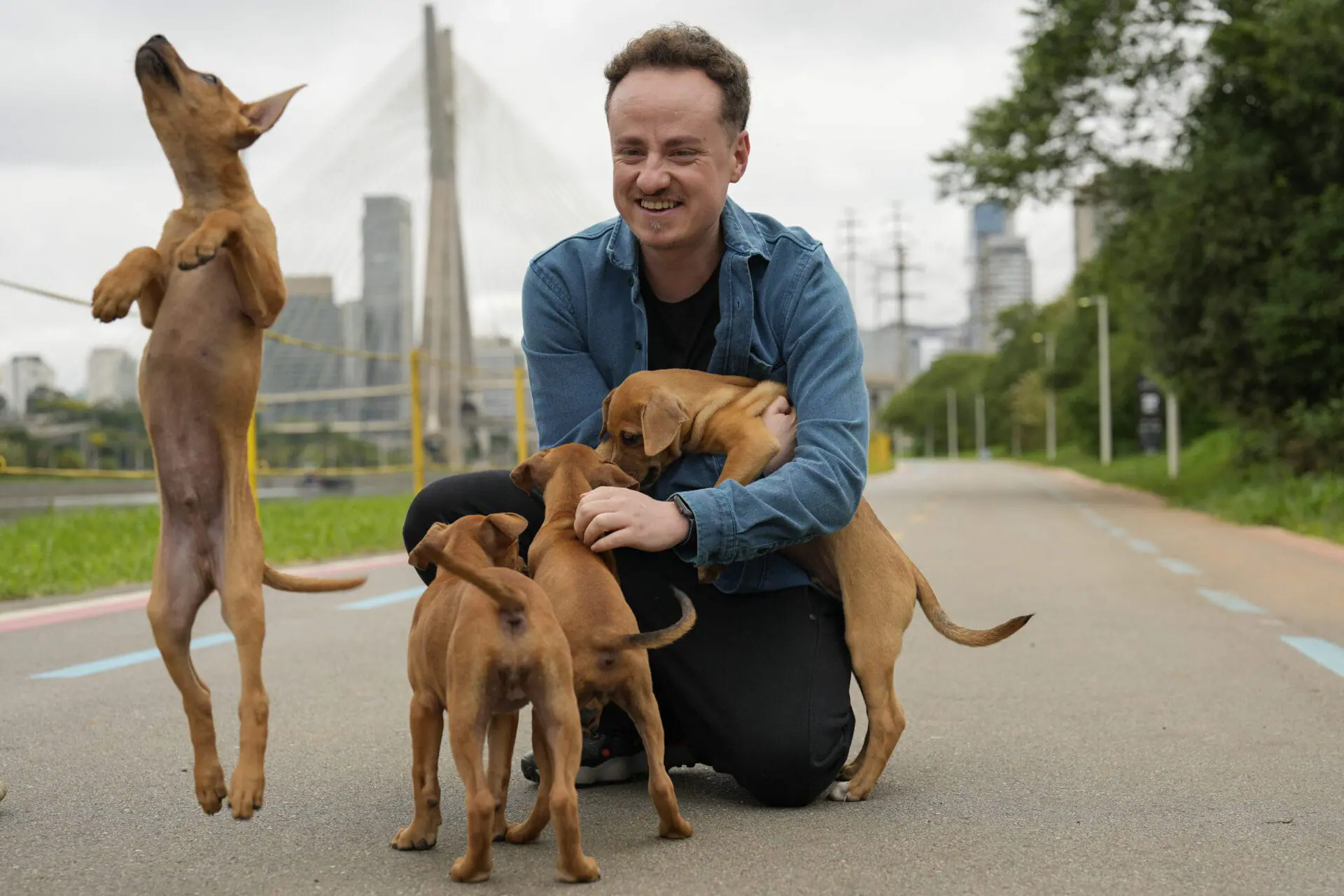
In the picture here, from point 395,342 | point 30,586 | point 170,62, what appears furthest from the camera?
point 395,342

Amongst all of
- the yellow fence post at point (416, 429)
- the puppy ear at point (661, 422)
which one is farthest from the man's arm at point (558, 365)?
the yellow fence post at point (416, 429)

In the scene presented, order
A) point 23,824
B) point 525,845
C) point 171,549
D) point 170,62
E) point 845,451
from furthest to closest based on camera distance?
point 845,451 < point 23,824 < point 525,845 < point 171,549 < point 170,62

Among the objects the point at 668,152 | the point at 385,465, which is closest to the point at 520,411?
the point at 385,465

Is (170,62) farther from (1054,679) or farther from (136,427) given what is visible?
(136,427)

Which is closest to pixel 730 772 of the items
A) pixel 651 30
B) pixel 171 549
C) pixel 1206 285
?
pixel 171 549

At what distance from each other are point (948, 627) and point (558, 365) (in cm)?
129

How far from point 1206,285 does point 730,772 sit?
19753 millimetres

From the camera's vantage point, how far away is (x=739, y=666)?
3924 millimetres

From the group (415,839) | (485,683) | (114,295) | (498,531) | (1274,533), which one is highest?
(114,295)

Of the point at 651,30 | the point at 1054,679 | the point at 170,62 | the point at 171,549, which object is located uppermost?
the point at 651,30

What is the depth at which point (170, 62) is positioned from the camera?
8.35 ft

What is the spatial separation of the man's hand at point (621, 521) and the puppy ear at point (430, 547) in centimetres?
31

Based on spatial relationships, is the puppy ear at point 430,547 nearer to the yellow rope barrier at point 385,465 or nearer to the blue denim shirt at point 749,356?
the blue denim shirt at point 749,356

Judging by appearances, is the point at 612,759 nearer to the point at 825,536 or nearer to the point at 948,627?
the point at 825,536
